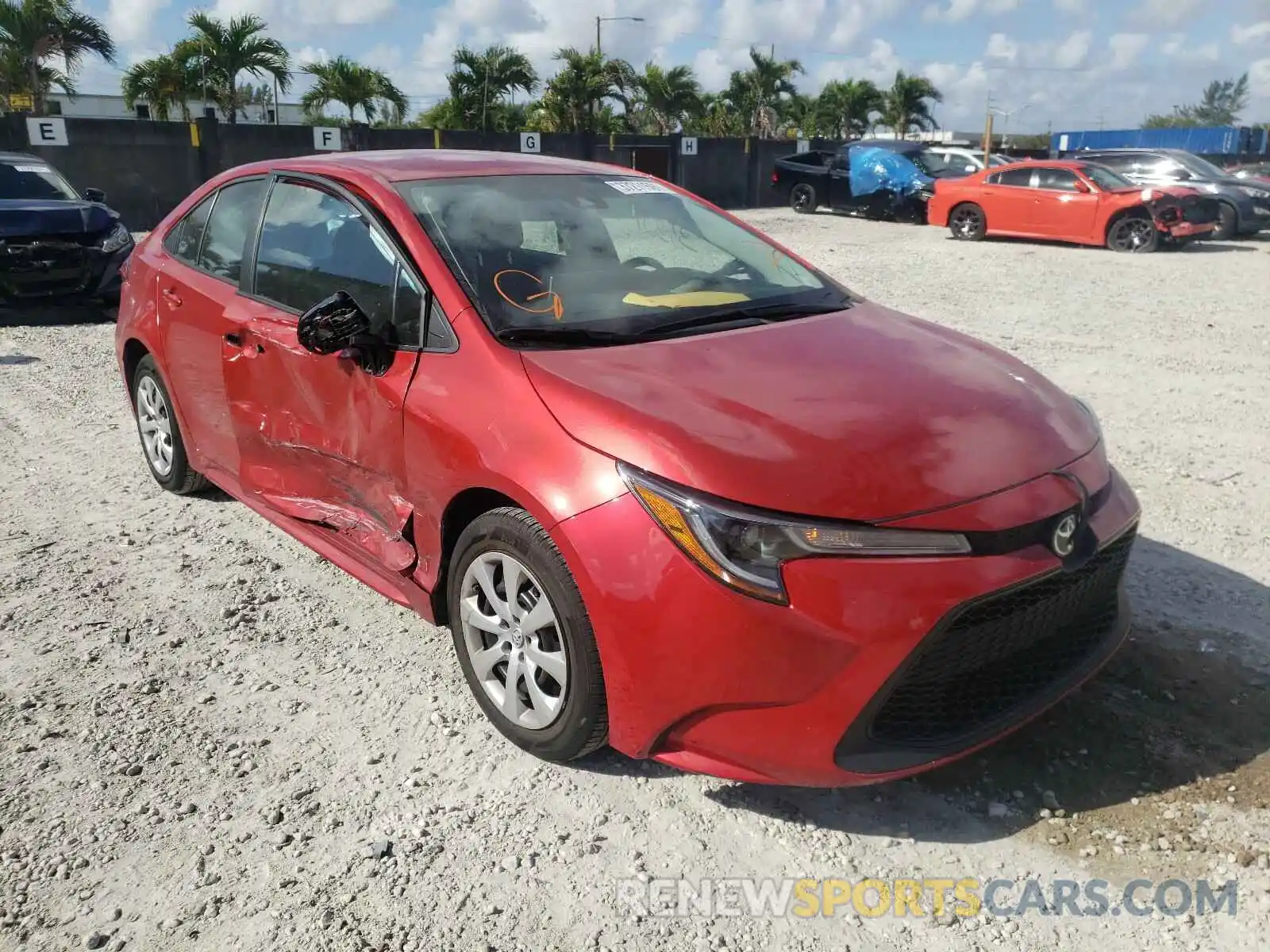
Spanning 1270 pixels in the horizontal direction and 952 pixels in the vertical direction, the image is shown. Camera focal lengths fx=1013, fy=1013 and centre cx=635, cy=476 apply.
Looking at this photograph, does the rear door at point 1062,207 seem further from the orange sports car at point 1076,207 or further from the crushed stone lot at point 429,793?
the crushed stone lot at point 429,793

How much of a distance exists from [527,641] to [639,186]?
6.77ft

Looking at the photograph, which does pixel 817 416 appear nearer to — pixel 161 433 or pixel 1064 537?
pixel 1064 537

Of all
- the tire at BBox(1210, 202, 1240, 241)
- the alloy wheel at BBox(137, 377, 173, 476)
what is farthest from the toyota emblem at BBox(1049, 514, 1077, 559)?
the tire at BBox(1210, 202, 1240, 241)

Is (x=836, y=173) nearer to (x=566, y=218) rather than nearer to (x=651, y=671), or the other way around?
(x=566, y=218)

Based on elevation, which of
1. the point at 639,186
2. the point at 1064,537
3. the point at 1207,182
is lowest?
the point at 1064,537

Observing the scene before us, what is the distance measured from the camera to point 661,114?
1494 inches

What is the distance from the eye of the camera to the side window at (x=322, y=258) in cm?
328

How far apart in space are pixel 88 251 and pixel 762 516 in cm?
922

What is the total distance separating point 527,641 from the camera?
2.81 meters

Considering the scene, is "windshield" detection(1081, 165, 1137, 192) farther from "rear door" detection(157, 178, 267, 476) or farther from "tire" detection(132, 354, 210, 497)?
"tire" detection(132, 354, 210, 497)

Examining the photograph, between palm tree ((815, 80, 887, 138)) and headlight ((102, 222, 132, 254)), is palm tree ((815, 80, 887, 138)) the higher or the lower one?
the higher one

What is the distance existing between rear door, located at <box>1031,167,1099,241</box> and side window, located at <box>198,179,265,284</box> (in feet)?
47.2

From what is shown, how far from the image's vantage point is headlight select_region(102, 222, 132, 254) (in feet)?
31.6

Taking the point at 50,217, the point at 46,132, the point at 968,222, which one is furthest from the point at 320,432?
the point at 46,132
